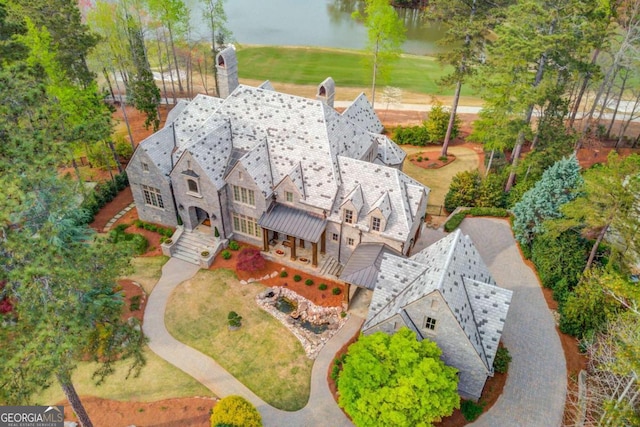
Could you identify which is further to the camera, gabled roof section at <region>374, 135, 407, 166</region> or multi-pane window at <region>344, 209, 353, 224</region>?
gabled roof section at <region>374, 135, 407, 166</region>

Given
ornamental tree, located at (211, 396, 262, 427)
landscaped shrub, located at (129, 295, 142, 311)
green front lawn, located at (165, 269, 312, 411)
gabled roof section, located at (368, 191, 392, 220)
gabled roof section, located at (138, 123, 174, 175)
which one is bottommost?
green front lawn, located at (165, 269, 312, 411)

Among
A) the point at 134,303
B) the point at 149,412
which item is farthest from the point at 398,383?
the point at 134,303

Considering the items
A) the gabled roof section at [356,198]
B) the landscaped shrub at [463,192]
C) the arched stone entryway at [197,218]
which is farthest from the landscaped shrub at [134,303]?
the landscaped shrub at [463,192]

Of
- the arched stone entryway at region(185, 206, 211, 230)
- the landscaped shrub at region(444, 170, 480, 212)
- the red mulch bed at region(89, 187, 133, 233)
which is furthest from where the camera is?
the landscaped shrub at region(444, 170, 480, 212)

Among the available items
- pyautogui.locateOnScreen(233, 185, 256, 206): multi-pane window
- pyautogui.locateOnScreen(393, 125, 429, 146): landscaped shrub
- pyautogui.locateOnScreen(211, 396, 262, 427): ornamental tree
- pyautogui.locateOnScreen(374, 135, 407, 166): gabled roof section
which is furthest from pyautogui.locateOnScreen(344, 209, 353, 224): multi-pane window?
pyautogui.locateOnScreen(393, 125, 429, 146): landscaped shrub

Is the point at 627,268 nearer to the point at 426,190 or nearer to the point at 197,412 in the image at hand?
the point at 426,190

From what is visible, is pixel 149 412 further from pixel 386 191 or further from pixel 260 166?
pixel 386 191

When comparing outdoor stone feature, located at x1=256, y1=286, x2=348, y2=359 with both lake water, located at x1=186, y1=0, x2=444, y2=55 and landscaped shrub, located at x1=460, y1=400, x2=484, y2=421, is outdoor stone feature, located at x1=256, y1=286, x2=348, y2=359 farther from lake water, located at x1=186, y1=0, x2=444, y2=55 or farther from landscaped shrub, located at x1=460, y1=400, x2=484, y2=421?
lake water, located at x1=186, y1=0, x2=444, y2=55
